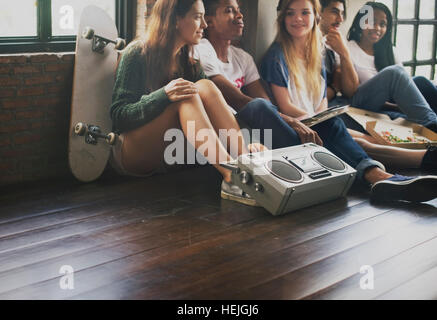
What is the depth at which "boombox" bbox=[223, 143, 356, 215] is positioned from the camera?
2.87 metres

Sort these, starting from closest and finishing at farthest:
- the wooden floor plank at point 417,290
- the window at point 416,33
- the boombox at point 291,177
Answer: the wooden floor plank at point 417,290
the boombox at point 291,177
the window at point 416,33

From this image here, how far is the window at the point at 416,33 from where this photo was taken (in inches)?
212

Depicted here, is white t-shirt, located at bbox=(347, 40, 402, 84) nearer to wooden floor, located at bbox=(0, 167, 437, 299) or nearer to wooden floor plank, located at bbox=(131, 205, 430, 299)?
wooden floor, located at bbox=(0, 167, 437, 299)

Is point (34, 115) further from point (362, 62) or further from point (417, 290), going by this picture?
point (362, 62)

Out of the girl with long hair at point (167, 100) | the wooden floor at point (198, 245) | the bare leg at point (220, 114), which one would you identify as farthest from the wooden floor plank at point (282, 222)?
the bare leg at point (220, 114)

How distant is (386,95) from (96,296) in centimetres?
291

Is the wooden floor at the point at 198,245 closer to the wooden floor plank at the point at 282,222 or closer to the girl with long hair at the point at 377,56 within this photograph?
the wooden floor plank at the point at 282,222

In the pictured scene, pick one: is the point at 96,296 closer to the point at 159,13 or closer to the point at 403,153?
the point at 159,13

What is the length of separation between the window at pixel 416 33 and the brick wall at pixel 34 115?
303 centimetres

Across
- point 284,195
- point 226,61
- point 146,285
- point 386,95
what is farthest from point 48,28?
point 386,95

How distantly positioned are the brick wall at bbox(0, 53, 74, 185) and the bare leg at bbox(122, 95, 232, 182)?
0.36 meters

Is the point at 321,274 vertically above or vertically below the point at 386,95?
below

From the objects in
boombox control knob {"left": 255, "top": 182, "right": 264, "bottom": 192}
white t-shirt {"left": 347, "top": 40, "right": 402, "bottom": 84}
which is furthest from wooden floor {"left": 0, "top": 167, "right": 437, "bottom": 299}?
white t-shirt {"left": 347, "top": 40, "right": 402, "bottom": 84}

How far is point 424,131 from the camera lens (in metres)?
4.17
